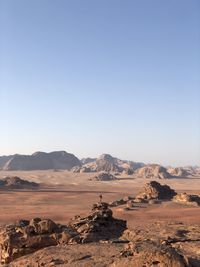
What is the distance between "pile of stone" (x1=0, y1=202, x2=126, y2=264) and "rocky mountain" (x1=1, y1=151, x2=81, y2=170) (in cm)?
8850

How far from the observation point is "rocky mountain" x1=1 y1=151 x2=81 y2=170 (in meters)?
100

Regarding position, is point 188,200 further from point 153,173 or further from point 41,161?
point 41,161

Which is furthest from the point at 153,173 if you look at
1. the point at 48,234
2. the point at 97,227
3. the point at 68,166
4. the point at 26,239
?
the point at 26,239

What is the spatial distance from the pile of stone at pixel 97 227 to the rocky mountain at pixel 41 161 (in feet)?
289

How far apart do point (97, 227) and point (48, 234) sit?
1.51 meters

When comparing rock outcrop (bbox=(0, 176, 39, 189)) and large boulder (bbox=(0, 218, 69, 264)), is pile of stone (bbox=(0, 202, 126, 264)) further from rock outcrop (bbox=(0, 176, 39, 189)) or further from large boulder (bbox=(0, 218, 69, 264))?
rock outcrop (bbox=(0, 176, 39, 189))

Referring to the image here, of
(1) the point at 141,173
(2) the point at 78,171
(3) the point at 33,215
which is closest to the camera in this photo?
(3) the point at 33,215

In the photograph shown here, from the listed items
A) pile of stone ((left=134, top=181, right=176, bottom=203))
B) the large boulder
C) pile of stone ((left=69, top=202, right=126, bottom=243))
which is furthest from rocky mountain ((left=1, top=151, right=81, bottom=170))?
the large boulder

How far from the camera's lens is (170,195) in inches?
1358

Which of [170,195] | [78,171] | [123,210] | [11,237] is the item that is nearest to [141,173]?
[78,171]

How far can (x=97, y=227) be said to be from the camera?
468 inches

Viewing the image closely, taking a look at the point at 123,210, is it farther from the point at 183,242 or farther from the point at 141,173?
the point at 141,173

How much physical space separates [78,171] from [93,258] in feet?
261

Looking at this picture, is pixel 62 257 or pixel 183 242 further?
pixel 183 242
